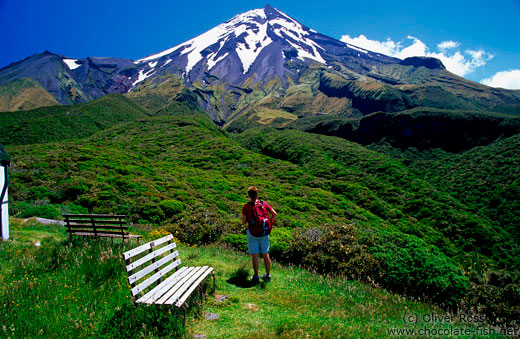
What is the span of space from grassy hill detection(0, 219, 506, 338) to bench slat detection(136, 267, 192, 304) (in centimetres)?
10

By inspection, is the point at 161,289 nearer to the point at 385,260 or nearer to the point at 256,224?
the point at 256,224

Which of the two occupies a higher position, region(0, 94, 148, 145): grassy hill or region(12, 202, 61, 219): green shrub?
region(0, 94, 148, 145): grassy hill

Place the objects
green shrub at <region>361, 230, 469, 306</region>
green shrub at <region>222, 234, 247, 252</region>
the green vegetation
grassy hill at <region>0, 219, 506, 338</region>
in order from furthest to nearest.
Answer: the green vegetation, green shrub at <region>222, 234, 247, 252</region>, green shrub at <region>361, 230, 469, 306</region>, grassy hill at <region>0, 219, 506, 338</region>

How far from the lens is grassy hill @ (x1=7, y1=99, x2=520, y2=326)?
6.15 metres

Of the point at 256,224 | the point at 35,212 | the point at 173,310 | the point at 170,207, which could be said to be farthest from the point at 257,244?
the point at 35,212

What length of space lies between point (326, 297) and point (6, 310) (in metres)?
4.58

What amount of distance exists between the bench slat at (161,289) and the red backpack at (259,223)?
1.40 meters

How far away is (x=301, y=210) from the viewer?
2234cm

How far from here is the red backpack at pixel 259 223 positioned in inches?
210

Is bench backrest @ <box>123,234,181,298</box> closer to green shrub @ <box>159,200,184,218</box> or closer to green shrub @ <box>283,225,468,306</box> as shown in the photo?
green shrub @ <box>283,225,468,306</box>

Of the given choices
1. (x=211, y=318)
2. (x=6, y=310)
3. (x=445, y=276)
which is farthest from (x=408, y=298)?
(x=6, y=310)

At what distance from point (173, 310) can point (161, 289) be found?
15.1 inches

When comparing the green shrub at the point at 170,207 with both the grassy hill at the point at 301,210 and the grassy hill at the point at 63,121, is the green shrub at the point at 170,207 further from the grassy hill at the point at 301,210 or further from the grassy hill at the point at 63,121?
the grassy hill at the point at 63,121

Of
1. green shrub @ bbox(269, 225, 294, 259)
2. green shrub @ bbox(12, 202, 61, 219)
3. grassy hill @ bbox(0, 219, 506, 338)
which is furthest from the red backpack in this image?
green shrub @ bbox(12, 202, 61, 219)
